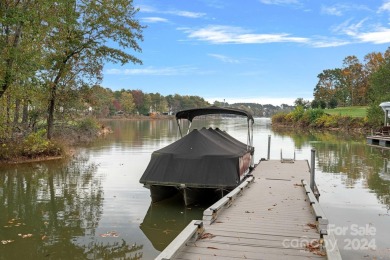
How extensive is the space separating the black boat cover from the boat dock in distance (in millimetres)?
888

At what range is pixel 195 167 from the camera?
42.9 ft

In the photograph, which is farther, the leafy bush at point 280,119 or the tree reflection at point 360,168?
the leafy bush at point 280,119

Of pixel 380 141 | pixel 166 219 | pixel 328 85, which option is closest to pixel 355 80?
pixel 328 85

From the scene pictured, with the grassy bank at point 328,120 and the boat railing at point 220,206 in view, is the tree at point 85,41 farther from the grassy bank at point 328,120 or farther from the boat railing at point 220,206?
the grassy bank at point 328,120

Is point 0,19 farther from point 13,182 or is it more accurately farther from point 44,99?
point 44,99

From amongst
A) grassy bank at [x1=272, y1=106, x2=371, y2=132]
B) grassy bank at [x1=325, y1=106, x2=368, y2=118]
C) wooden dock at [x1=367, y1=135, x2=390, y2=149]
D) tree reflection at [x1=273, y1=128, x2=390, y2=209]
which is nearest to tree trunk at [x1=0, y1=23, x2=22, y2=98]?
tree reflection at [x1=273, y1=128, x2=390, y2=209]

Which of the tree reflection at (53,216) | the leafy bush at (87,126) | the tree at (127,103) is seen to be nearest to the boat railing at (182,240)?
the tree reflection at (53,216)

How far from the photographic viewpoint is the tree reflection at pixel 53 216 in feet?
28.7

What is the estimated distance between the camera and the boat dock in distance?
653 cm

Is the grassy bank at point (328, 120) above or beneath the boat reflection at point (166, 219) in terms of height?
above

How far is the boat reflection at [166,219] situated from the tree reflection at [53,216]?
886mm

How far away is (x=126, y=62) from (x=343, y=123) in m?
53.1

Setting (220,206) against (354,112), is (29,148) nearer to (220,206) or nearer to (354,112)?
(220,206)

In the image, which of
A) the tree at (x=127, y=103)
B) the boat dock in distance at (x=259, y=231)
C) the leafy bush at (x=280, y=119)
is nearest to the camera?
the boat dock in distance at (x=259, y=231)
